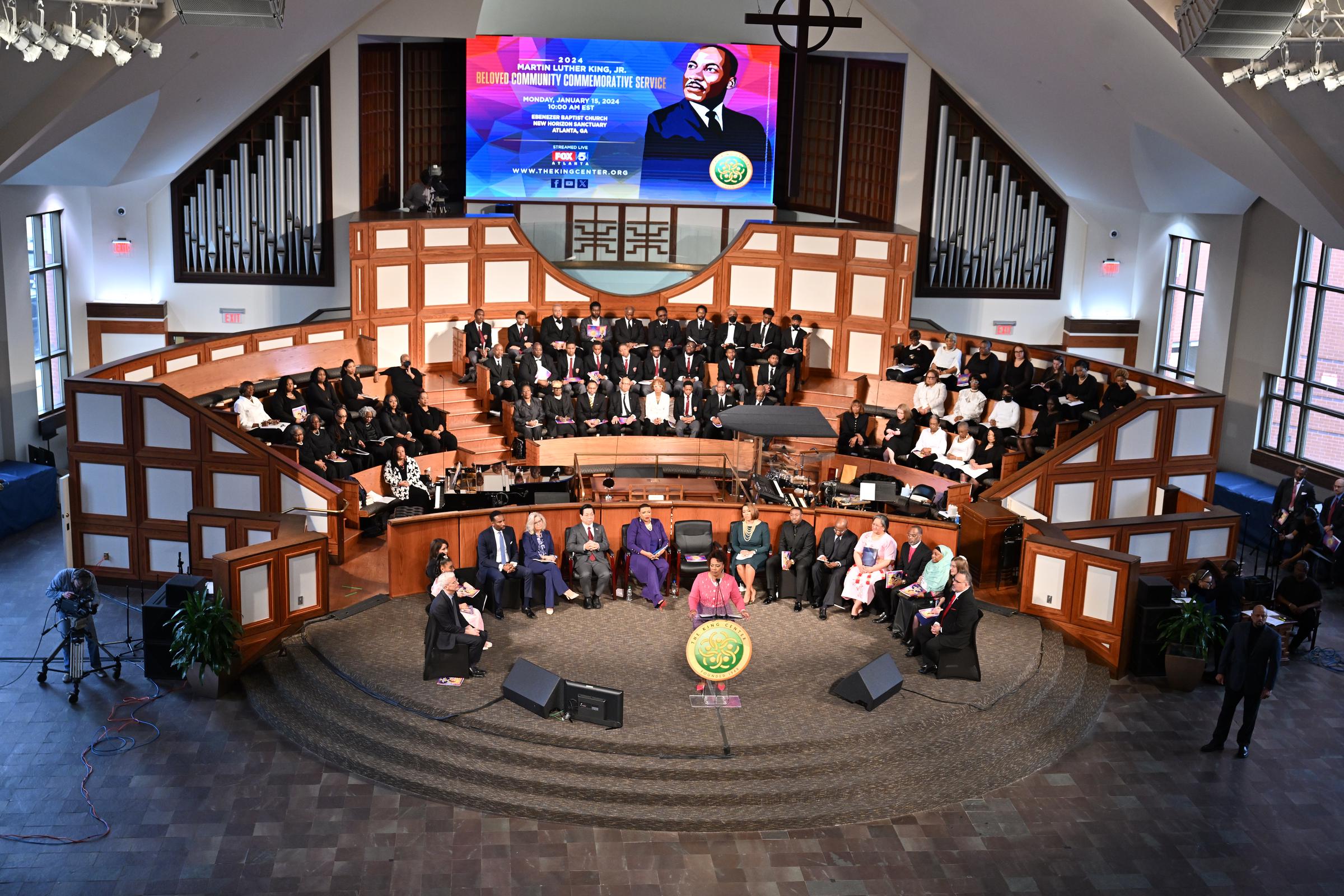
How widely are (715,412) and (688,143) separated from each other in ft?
13.7

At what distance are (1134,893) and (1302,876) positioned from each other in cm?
116

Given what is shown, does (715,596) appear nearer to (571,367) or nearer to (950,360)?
(571,367)

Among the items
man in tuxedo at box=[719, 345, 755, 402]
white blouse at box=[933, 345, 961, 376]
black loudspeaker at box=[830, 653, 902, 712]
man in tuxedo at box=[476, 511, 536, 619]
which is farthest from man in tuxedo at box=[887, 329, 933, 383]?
black loudspeaker at box=[830, 653, 902, 712]

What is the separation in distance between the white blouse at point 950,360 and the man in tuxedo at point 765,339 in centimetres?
201

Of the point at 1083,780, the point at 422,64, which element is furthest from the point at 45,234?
the point at 1083,780

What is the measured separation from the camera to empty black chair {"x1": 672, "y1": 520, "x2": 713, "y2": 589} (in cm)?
1179

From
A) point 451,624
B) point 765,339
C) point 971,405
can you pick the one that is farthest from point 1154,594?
point 765,339

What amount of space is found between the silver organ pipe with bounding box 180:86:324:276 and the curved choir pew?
23.6ft

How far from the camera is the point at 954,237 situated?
59.5 ft

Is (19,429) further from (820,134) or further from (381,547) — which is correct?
(820,134)

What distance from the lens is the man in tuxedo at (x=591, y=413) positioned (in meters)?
15.0

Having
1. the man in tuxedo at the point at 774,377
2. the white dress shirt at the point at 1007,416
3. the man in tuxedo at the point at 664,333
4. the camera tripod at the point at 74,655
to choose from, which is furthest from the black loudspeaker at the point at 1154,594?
the camera tripod at the point at 74,655

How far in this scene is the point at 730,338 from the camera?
16.7m

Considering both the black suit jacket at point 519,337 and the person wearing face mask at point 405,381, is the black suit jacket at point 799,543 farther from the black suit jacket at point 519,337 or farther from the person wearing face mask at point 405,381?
the black suit jacket at point 519,337
